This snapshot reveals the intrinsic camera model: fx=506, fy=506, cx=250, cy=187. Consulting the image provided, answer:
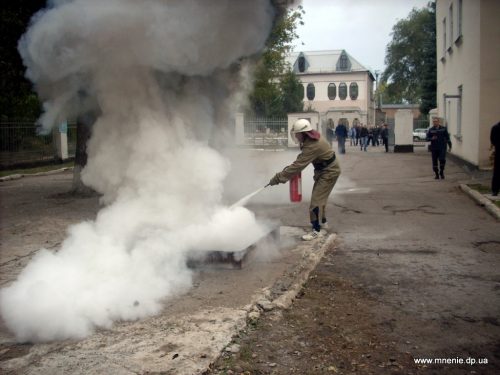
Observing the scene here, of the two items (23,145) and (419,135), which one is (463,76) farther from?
(419,135)

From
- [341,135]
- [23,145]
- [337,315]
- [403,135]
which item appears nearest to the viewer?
[337,315]

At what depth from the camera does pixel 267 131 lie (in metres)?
31.2

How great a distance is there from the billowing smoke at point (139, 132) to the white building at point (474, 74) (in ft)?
31.6

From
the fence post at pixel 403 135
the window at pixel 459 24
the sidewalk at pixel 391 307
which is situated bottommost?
the sidewalk at pixel 391 307

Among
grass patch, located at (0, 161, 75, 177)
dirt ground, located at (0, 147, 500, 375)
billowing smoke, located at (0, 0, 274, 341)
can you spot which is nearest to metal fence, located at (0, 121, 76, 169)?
grass patch, located at (0, 161, 75, 177)

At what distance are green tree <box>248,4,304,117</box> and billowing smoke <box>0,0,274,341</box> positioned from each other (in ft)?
5.17

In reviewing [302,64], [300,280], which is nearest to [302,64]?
[302,64]

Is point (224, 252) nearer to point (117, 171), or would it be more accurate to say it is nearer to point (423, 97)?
point (117, 171)

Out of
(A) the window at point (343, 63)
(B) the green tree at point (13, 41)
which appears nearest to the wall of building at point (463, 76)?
(B) the green tree at point (13, 41)

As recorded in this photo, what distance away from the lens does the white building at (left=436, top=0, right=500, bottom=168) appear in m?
13.4

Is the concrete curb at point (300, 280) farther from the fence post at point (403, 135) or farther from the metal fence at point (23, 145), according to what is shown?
the fence post at point (403, 135)

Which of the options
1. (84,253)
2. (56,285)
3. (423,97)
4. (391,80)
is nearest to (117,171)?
(84,253)

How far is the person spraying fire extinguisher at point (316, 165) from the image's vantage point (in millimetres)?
6636

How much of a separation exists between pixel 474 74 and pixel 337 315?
1227cm
